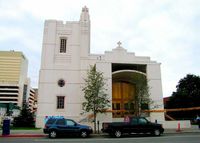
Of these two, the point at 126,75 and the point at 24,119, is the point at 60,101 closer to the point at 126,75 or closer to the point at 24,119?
the point at 24,119

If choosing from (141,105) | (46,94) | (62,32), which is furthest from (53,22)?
(141,105)

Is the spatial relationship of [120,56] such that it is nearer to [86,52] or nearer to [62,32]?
[86,52]

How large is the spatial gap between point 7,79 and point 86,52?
11474 centimetres

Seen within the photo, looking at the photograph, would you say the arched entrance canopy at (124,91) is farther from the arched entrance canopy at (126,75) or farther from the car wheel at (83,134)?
the car wheel at (83,134)

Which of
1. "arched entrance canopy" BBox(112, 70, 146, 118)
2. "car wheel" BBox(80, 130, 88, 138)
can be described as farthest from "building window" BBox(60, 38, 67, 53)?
"car wheel" BBox(80, 130, 88, 138)

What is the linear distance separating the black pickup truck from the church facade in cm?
796

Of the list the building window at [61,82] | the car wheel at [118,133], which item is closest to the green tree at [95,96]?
the building window at [61,82]

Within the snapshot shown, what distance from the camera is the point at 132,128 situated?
63.9ft

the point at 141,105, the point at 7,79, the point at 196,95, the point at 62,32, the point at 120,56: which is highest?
the point at 7,79

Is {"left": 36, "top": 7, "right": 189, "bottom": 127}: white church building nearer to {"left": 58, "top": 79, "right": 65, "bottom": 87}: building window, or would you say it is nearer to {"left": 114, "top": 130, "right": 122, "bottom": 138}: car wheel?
{"left": 58, "top": 79, "right": 65, "bottom": 87}: building window

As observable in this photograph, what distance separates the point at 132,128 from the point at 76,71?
1342 cm

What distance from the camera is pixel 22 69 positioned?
14262 cm

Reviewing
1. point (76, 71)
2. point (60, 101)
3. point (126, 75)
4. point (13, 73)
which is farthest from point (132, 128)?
point (13, 73)

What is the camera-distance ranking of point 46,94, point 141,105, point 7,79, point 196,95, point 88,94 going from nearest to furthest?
point 88,94
point 141,105
point 46,94
point 196,95
point 7,79
